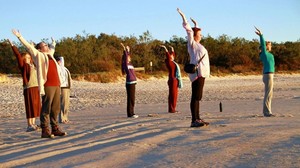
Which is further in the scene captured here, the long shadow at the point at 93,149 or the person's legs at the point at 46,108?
the person's legs at the point at 46,108

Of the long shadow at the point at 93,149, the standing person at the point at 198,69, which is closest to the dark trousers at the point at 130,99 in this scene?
the standing person at the point at 198,69

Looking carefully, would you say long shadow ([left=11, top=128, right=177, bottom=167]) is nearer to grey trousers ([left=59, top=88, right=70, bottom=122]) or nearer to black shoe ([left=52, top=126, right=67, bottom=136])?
black shoe ([left=52, top=126, right=67, bottom=136])

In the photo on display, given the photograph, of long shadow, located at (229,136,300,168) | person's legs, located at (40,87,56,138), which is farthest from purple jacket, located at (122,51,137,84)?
long shadow, located at (229,136,300,168)

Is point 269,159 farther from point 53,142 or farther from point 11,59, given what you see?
point 11,59

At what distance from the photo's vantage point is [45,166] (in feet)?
16.8

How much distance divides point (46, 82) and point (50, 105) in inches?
17.8

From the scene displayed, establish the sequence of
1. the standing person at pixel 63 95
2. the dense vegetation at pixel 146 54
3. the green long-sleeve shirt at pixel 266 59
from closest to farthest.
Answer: the green long-sleeve shirt at pixel 266 59 → the standing person at pixel 63 95 → the dense vegetation at pixel 146 54

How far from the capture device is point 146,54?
51531 millimetres

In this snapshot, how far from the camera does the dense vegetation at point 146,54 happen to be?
142ft

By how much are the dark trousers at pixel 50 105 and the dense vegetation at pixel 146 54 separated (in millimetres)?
30406

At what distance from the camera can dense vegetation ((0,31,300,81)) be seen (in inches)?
1702

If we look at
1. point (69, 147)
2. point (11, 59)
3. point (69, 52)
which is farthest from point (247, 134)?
point (11, 59)

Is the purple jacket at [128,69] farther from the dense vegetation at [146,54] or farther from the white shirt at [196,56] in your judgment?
the dense vegetation at [146,54]

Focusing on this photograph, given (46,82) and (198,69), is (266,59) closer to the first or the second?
(198,69)
